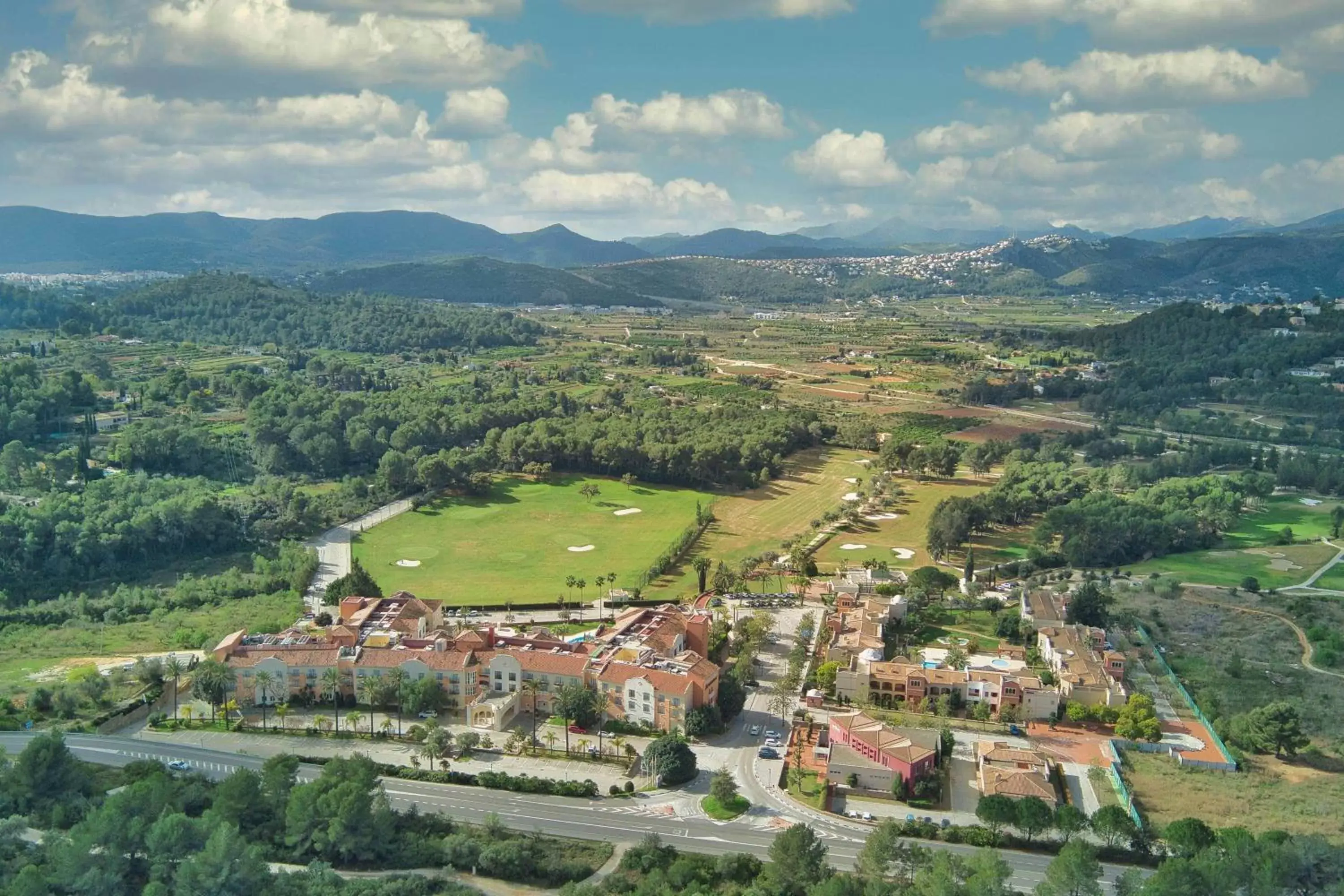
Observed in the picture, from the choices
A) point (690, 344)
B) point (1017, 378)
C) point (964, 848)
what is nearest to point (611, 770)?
point (964, 848)

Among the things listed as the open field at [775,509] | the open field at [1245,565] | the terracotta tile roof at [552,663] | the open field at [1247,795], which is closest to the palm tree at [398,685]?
the terracotta tile roof at [552,663]

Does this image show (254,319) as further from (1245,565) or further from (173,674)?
(1245,565)

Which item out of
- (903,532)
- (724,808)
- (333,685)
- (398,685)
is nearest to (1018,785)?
(724,808)

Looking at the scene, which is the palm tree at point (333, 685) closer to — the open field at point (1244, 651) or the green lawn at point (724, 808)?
the green lawn at point (724, 808)

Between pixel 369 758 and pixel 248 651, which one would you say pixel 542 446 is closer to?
pixel 248 651

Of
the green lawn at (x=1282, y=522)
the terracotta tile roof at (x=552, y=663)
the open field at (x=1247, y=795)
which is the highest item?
the terracotta tile roof at (x=552, y=663)
